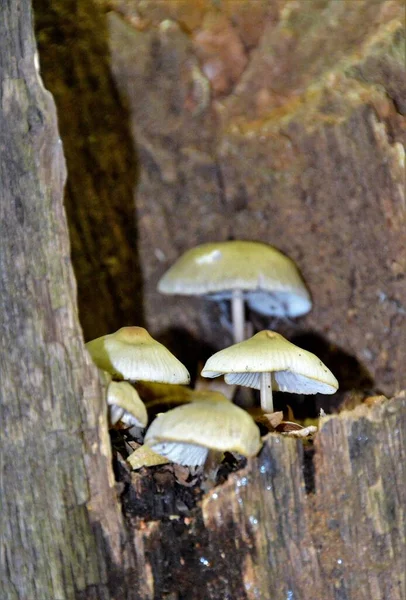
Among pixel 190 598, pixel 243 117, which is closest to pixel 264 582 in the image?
pixel 190 598

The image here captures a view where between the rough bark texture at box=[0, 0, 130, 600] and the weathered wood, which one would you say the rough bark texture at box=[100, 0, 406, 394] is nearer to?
the weathered wood

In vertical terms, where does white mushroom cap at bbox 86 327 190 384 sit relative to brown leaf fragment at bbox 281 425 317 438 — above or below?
above

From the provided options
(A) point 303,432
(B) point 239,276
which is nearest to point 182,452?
(A) point 303,432

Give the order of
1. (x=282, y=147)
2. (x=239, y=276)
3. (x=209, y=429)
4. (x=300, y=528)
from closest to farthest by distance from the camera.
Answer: (x=209, y=429) → (x=300, y=528) → (x=239, y=276) → (x=282, y=147)

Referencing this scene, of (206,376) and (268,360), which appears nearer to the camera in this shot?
(268,360)

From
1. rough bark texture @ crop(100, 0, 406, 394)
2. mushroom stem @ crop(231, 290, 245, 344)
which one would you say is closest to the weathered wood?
rough bark texture @ crop(100, 0, 406, 394)

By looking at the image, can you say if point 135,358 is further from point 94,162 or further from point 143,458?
point 94,162
